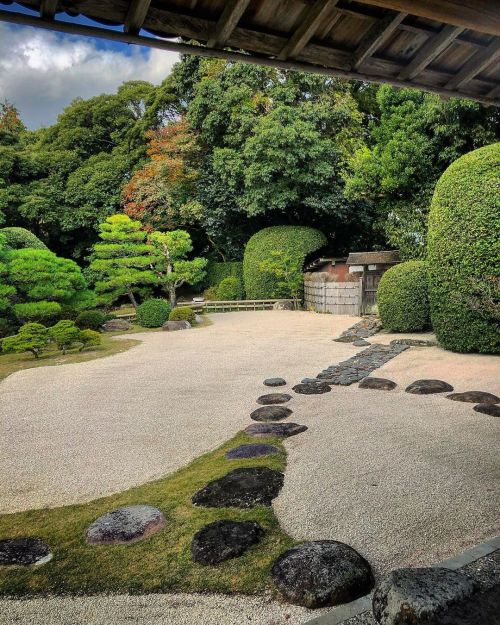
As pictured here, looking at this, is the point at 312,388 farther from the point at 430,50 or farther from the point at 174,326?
the point at 174,326

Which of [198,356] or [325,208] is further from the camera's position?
[325,208]

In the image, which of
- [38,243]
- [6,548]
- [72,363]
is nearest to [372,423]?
[6,548]

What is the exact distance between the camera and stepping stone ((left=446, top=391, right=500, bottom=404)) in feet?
18.8

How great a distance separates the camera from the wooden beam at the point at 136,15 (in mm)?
2359

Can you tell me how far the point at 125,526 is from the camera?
3086 millimetres

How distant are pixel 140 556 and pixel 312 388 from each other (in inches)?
174

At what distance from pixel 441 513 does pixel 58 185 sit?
24.1m

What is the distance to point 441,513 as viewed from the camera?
3.09 meters

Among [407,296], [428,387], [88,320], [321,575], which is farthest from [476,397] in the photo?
[88,320]

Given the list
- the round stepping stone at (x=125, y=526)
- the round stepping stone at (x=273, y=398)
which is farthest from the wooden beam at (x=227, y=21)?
the round stepping stone at (x=273, y=398)

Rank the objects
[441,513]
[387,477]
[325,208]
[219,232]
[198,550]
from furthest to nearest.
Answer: [219,232]
[325,208]
[387,477]
[441,513]
[198,550]

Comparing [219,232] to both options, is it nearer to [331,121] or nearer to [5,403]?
[331,121]

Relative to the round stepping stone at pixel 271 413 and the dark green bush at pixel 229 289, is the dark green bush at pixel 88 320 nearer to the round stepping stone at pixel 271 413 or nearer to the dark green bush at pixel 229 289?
the dark green bush at pixel 229 289

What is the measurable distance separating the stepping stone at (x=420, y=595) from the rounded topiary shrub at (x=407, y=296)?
924 cm
